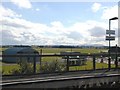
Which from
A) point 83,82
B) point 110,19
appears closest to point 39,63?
point 83,82

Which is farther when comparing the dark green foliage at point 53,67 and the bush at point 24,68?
the dark green foliage at point 53,67

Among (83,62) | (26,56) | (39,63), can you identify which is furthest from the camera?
(83,62)

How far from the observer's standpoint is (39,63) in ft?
55.7

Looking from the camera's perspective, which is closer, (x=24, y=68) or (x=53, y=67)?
(x=24, y=68)

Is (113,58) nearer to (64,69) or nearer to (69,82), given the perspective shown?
(64,69)

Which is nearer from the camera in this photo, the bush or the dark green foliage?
the bush

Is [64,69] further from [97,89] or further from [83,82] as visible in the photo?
[97,89]

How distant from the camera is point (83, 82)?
12.7 meters

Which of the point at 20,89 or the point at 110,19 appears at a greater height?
the point at 110,19

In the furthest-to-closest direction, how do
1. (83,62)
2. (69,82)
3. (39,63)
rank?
(83,62)
(39,63)
(69,82)

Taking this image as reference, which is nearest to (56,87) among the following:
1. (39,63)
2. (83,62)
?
(39,63)

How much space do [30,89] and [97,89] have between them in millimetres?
2415

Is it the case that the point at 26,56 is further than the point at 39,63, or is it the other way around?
the point at 39,63

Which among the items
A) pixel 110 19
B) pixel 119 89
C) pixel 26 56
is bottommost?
pixel 119 89
